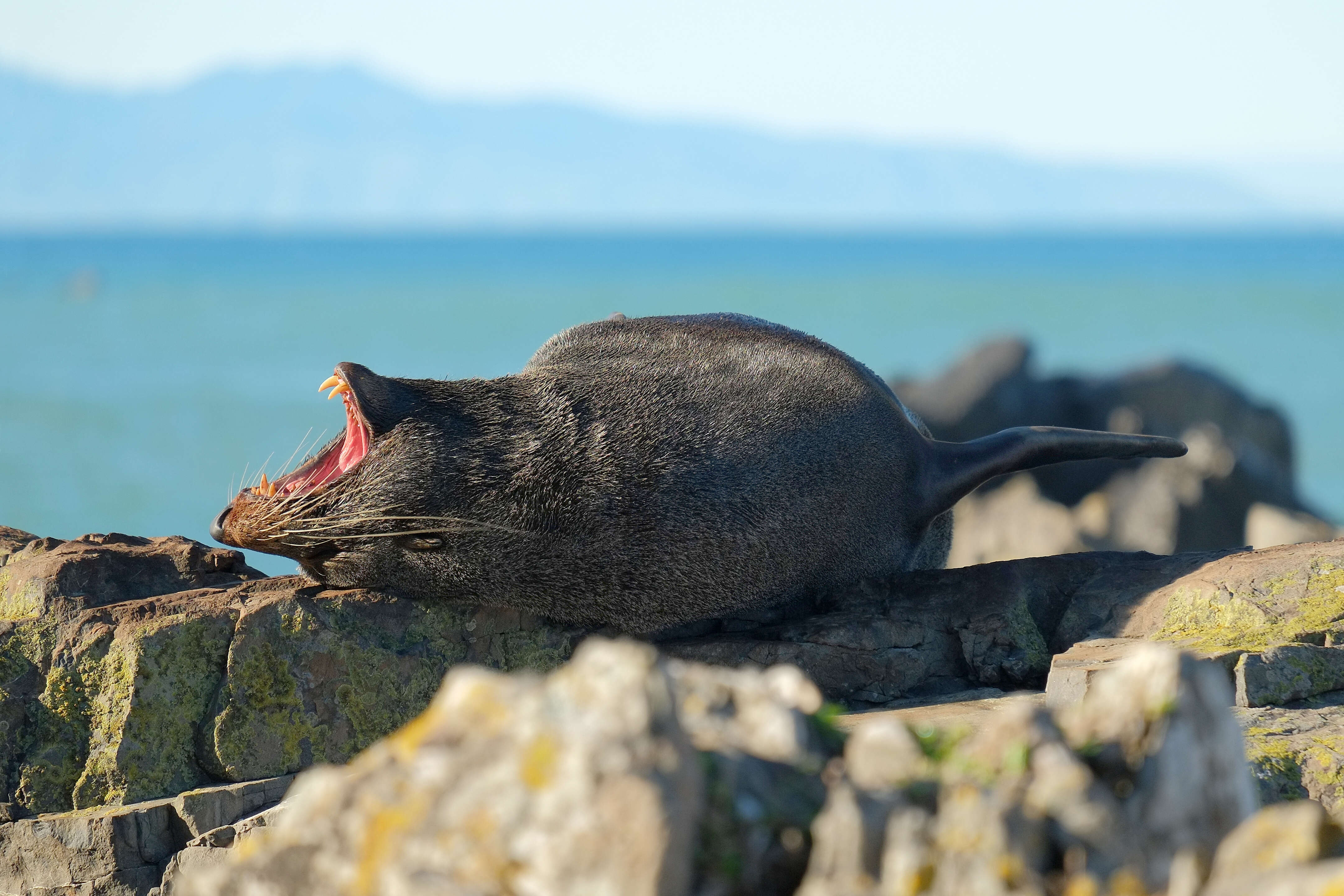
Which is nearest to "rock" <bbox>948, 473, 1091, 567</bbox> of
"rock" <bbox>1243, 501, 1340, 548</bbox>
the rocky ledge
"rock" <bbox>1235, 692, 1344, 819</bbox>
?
"rock" <bbox>1243, 501, 1340, 548</bbox>

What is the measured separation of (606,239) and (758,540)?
180m

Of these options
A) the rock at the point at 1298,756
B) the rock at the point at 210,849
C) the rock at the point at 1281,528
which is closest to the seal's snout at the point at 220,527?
the rock at the point at 210,849

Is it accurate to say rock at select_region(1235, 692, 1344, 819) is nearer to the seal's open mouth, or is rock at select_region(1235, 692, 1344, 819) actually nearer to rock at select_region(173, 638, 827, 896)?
rock at select_region(173, 638, 827, 896)

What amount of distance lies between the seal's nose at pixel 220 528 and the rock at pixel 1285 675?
4289 millimetres

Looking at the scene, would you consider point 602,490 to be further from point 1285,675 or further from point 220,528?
point 1285,675

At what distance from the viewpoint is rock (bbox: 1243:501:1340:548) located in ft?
44.8

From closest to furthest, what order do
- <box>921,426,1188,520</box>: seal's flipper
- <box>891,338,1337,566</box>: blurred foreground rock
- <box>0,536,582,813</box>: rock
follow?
<box>0,536,582,813</box>: rock
<box>921,426,1188,520</box>: seal's flipper
<box>891,338,1337,566</box>: blurred foreground rock

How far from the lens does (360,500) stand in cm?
599

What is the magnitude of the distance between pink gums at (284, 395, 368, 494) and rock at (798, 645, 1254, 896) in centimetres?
369

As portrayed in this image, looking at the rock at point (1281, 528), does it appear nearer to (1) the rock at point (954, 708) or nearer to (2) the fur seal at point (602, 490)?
(2) the fur seal at point (602, 490)

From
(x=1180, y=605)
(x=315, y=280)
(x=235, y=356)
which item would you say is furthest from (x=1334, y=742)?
(x=315, y=280)

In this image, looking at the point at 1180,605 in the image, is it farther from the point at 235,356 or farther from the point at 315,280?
the point at 315,280

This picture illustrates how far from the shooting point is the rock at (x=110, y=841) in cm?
518

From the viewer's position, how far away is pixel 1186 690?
2.77 m
